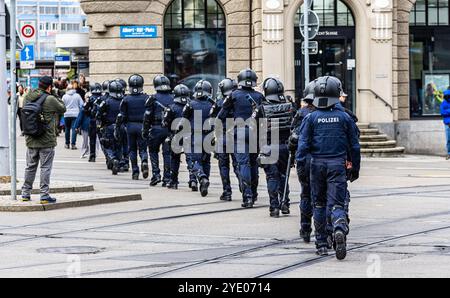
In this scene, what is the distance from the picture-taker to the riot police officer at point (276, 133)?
54.1ft

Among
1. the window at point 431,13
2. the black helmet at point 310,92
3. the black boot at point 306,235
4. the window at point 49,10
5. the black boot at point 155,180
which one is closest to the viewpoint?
the black helmet at point 310,92

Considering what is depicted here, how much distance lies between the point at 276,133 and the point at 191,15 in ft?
64.4

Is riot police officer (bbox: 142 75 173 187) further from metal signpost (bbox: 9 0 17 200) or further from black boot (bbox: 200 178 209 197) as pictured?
metal signpost (bbox: 9 0 17 200)

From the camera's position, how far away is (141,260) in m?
12.4

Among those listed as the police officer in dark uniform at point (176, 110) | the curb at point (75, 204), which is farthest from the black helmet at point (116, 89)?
the curb at point (75, 204)

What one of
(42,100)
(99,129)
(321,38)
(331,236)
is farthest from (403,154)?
(331,236)

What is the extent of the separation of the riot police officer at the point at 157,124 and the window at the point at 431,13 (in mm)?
14445

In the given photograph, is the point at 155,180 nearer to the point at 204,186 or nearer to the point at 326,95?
the point at 204,186

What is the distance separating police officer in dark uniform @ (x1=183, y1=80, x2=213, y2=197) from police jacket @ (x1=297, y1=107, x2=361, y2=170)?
8.20m

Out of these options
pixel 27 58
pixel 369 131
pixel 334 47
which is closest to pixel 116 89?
pixel 27 58

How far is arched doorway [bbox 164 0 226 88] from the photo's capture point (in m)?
35.7

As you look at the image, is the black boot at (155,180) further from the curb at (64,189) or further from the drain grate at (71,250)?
the drain grate at (71,250)

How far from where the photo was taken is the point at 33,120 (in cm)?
1723
